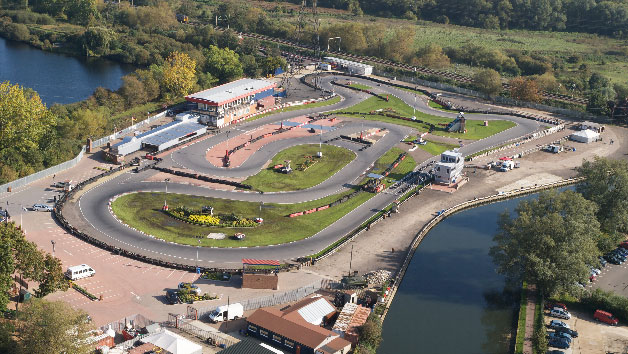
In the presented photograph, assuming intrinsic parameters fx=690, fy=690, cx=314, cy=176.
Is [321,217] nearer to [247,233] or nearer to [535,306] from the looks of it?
[247,233]

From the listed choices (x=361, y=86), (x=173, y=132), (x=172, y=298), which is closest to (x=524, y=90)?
(x=361, y=86)

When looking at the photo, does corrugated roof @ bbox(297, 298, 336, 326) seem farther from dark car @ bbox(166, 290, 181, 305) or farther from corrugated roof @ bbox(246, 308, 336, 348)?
dark car @ bbox(166, 290, 181, 305)

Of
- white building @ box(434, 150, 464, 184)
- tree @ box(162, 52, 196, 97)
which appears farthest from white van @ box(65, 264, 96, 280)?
tree @ box(162, 52, 196, 97)

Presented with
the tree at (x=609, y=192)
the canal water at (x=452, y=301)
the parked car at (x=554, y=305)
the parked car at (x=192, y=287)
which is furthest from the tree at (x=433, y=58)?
the parked car at (x=192, y=287)

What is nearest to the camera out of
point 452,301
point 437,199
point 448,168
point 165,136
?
point 452,301

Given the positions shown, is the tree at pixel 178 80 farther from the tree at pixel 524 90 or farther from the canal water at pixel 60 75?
the tree at pixel 524 90

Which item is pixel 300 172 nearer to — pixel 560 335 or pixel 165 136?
pixel 165 136
